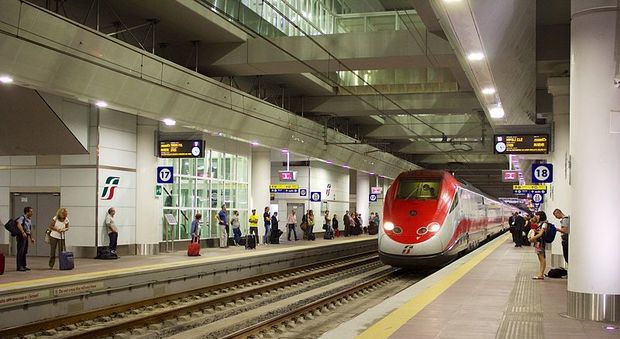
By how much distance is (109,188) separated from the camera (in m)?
19.8

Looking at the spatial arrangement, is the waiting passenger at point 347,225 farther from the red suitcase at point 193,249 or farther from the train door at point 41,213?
the train door at point 41,213

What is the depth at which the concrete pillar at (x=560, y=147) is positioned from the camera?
16.6 metres

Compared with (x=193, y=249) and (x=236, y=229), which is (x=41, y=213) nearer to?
(x=193, y=249)

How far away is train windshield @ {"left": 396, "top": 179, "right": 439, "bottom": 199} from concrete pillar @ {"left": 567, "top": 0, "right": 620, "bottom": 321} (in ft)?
32.1

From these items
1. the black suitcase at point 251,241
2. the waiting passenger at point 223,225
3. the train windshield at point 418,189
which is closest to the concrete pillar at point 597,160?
the train windshield at point 418,189

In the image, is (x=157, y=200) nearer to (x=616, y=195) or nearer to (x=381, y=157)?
(x=616, y=195)

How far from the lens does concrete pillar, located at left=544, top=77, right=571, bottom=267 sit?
1662 centimetres

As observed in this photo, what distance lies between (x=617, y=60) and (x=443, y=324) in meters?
3.98

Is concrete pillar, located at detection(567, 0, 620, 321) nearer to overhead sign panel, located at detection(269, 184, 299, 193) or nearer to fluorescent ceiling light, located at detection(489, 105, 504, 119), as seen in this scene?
fluorescent ceiling light, located at detection(489, 105, 504, 119)

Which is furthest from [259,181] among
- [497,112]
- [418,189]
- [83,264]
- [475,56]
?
[475,56]

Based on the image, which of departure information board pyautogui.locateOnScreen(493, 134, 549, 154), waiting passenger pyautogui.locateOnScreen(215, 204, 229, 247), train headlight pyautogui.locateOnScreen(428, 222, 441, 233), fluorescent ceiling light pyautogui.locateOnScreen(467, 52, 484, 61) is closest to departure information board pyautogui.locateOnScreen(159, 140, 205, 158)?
waiting passenger pyautogui.locateOnScreen(215, 204, 229, 247)

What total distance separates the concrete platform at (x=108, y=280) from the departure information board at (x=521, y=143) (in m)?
8.22

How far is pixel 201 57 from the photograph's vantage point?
64.2ft

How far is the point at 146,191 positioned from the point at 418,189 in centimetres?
864
